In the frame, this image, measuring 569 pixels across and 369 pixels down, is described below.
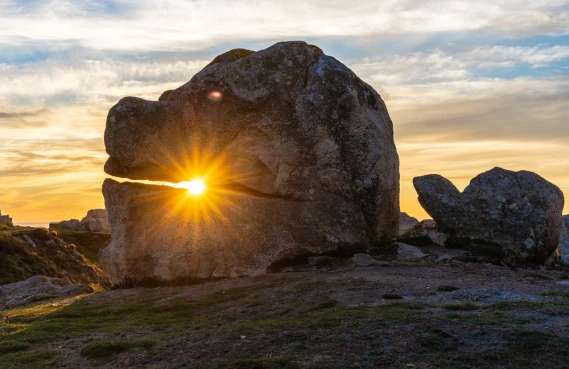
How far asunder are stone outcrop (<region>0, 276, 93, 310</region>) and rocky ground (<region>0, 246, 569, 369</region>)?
497 centimetres

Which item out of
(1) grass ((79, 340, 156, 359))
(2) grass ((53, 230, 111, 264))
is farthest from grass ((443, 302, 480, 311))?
(2) grass ((53, 230, 111, 264))

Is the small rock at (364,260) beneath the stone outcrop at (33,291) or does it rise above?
above

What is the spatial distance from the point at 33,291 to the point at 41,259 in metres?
41.7

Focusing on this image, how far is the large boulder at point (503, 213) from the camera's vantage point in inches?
1058

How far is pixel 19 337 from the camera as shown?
19812 millimetres

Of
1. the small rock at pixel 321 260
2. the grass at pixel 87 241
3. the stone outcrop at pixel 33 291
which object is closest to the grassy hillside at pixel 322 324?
the small rock at pixel 321 260

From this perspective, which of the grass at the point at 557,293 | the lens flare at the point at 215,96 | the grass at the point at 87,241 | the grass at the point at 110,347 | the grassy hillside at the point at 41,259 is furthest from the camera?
the grass at the point at 87,241

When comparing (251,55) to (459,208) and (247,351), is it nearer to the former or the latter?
(459,208)

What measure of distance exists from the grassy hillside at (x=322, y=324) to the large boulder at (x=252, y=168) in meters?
2.38

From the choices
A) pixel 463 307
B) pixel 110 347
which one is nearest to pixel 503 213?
pixel 463 307

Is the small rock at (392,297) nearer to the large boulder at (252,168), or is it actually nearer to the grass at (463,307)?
the grass at (463,307)

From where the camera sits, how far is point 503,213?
27109 millimetres

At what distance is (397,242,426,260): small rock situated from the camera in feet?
87.4

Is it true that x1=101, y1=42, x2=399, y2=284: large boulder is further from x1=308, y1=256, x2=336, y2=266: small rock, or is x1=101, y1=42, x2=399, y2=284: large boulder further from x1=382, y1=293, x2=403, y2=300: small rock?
x1=382, y1=293, x2=403, y2=300: small rock
